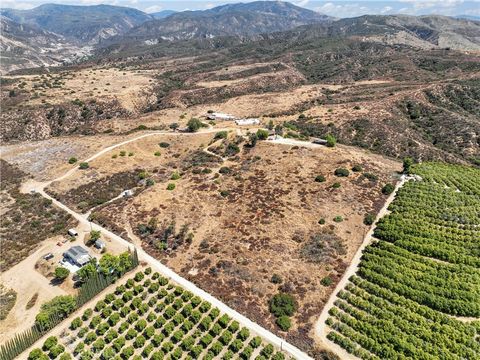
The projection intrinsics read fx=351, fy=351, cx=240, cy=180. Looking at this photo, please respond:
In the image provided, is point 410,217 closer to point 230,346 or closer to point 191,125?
point 230,346

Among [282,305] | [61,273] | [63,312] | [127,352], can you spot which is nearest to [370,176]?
[282,305]

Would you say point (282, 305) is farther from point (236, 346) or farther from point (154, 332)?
point (154, 332)

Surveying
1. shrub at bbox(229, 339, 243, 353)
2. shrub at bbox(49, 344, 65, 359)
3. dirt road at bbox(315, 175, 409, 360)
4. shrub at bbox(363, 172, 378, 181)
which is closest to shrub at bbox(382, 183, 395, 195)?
dirt road at bbox(315, 175, 409, 360)

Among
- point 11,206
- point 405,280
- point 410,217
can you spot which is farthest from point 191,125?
point 405,280

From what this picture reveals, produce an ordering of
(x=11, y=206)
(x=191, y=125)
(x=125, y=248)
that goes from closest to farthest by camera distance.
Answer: (x=125, y=248) < (x=11, y=206) < (x=191, y=125)

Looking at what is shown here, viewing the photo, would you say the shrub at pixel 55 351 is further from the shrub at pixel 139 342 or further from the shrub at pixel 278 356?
the shrub at pixel 278 356

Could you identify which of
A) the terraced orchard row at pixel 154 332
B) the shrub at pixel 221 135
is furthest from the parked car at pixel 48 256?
the shrub at pixel 221 135
